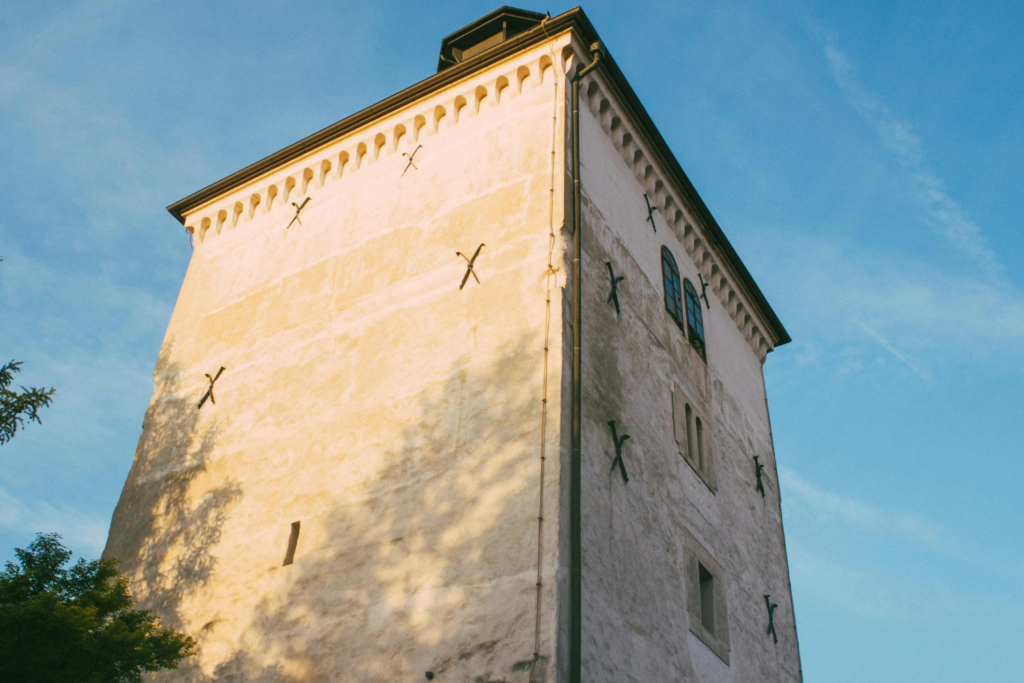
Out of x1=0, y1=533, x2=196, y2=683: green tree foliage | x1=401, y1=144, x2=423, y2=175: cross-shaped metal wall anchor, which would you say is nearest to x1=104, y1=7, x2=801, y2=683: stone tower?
x1=401, y1=144, x2=423, y2=175: cross-shaped metal wall anchor

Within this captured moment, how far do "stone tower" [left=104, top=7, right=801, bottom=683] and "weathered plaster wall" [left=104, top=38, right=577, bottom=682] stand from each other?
0.12ft

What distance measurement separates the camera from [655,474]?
45.0 ft

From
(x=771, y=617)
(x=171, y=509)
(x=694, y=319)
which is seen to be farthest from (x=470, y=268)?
(x=771, y=617)

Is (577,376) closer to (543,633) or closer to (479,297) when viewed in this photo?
(479,297)

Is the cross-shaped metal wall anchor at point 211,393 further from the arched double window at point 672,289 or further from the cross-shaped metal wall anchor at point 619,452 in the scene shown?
the arched double window at point 672,289

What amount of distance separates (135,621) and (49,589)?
96 centimetres

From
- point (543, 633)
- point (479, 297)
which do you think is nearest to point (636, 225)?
point (479, 297)

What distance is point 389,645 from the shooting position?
11.1 metres

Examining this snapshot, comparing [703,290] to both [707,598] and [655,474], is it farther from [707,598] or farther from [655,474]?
[707,598]

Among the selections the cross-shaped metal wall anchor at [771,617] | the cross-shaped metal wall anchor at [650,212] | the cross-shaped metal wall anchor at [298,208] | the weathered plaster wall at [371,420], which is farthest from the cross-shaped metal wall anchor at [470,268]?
the cross-shaped metal wall anchor at [771,617]

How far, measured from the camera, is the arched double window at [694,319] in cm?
1709

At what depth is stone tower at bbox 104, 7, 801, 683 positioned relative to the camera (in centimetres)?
1129

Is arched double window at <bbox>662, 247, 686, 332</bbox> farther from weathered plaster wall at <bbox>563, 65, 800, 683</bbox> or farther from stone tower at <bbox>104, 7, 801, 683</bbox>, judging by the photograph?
weathered plaster wall at <bbox>563, 65, 800, 683</bbox>

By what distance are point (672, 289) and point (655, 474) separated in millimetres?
4314
